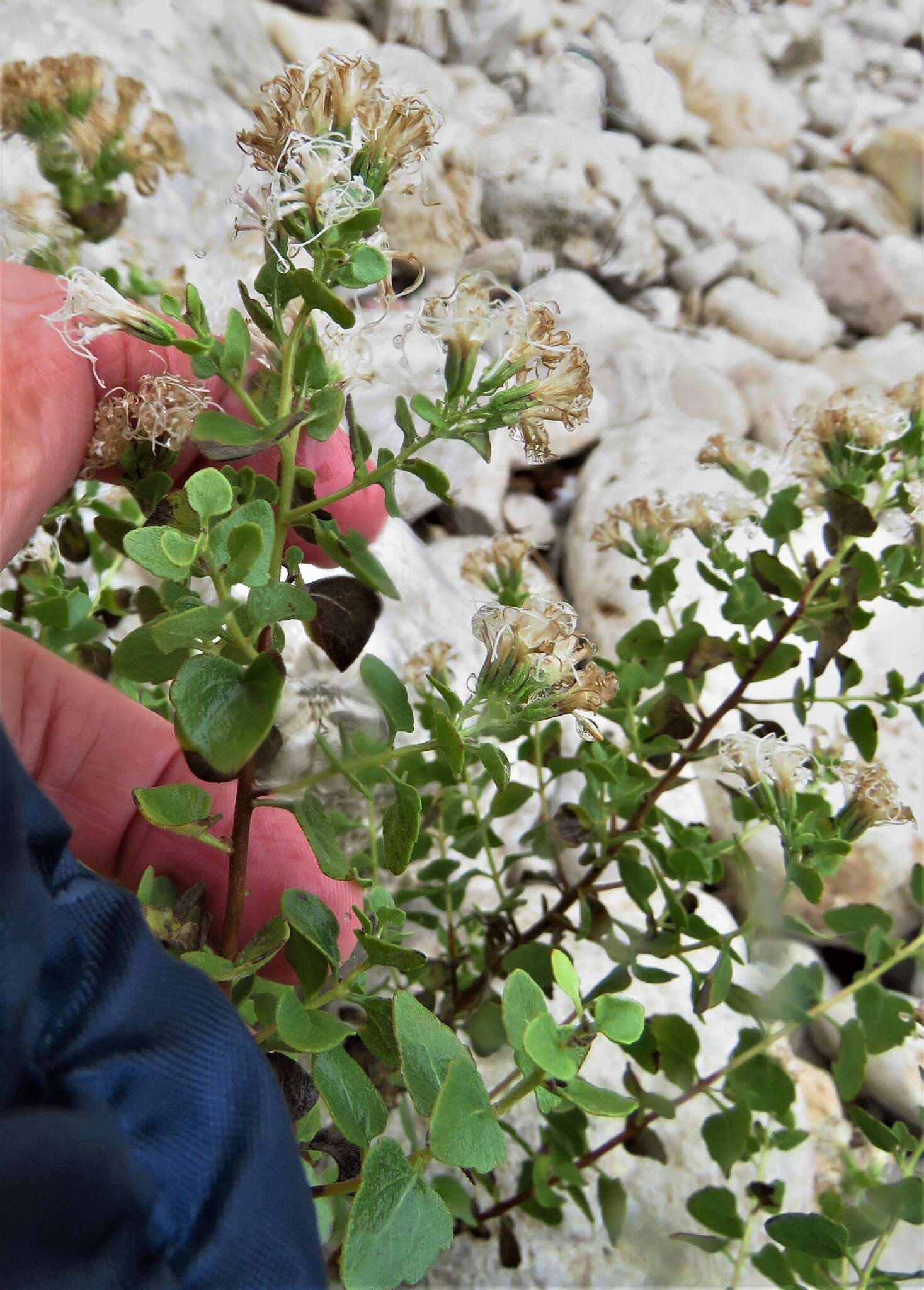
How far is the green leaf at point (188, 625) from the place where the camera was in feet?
1.13

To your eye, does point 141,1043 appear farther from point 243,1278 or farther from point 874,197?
point 874,197

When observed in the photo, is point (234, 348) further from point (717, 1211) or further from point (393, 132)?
point (717, 1211)

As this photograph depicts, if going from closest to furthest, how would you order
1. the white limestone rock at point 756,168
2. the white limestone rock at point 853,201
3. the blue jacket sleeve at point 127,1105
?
the blue jacket sleeve at point 127,1105, the white limestone rock at point 756,168, the white limestone rock at point 853,201

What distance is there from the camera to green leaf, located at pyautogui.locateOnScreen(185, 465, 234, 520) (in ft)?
1.19

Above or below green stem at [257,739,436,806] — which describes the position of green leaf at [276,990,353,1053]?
below

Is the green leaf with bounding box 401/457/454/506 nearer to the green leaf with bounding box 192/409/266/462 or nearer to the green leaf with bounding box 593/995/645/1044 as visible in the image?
the green leaf with bounding box 192/409/266/462

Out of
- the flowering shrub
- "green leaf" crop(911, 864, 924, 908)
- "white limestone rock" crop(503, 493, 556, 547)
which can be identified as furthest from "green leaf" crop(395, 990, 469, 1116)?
"white limestone rock" crop(503, 493, 556, 547)

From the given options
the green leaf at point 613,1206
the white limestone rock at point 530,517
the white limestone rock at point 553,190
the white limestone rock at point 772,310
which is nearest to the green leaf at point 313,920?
the green leaf at point 613,1206

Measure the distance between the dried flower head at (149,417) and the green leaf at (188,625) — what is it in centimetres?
13

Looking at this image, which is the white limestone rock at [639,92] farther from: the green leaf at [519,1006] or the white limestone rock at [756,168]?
the green leaf at [519,1006]

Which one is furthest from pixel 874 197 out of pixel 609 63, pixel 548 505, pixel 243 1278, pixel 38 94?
pixel 243 1278

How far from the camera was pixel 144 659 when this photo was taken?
392 mm

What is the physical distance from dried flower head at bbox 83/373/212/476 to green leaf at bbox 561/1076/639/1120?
12.1 inches

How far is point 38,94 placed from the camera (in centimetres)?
66
